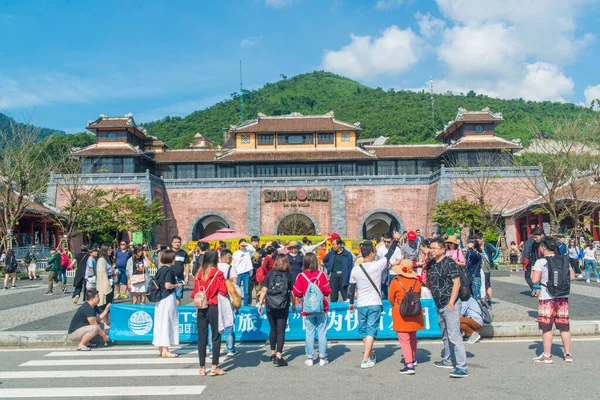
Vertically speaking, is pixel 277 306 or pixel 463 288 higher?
pixel 463 288

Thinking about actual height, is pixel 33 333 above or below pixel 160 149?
below

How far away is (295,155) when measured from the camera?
36781 millimetres

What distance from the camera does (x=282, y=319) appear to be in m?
6.46

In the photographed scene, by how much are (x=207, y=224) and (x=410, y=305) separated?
1473 inches

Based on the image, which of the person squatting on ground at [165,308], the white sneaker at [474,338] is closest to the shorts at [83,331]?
the person squatting on ground at [165,308]

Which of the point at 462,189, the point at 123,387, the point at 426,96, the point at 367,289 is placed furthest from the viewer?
the point at 426,96

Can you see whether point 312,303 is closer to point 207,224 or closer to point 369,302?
point 369,302

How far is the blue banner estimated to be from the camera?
7.85 meters

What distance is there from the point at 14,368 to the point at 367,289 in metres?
4.92

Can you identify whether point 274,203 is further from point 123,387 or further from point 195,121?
point 195,121

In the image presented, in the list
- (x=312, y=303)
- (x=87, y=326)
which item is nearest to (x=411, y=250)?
(x=312, y=303)

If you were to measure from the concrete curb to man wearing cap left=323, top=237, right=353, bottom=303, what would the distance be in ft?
8.50

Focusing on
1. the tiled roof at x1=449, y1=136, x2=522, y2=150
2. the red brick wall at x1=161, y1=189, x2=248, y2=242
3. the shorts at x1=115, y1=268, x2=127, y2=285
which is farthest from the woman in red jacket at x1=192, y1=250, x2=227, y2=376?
the tiled roof at x1=449, y1=136, x2=522, y2=150

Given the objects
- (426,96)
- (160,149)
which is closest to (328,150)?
(160,149)
